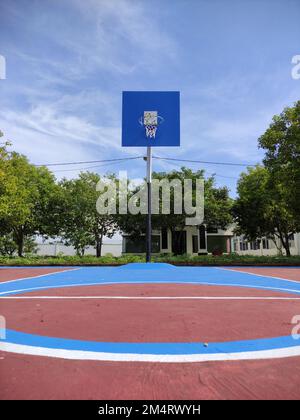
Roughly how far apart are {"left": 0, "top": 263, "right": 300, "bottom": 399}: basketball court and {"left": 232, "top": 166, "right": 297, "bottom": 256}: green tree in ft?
56.1

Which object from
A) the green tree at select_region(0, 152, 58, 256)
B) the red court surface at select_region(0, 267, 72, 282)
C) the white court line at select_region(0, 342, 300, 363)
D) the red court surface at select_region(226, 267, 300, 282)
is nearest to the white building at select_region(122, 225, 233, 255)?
the green tree at select_region(0, 152, 58, 256)

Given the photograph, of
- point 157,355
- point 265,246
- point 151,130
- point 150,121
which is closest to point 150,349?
point 157,355

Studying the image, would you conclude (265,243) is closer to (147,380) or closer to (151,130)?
(151,130)

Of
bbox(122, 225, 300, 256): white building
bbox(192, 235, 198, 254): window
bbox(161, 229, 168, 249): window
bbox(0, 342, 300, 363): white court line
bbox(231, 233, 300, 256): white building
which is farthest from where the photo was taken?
bbox(192, 235, 198, 254): window

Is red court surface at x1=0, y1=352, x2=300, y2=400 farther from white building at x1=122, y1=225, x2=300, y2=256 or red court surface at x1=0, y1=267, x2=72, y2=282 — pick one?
white building at x1=122, y1=225, x2=300, y2=256

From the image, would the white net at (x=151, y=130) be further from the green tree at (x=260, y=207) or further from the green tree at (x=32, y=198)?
the green tree at (x=32, y=198)

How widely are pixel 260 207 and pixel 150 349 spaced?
2279cm

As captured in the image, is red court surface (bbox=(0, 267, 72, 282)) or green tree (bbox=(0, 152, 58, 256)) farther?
green tree (bbox=(0, 152, 58, 256))

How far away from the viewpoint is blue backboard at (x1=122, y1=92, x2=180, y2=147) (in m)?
18.2

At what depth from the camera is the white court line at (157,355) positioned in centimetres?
348

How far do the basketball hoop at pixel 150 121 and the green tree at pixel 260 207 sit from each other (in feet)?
29.4

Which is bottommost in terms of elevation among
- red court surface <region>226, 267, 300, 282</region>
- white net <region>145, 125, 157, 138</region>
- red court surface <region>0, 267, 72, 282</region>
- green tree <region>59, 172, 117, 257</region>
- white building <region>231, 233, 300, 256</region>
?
red court surface <region>0, 267, 72, 282</region>

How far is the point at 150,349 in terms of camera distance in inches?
151
